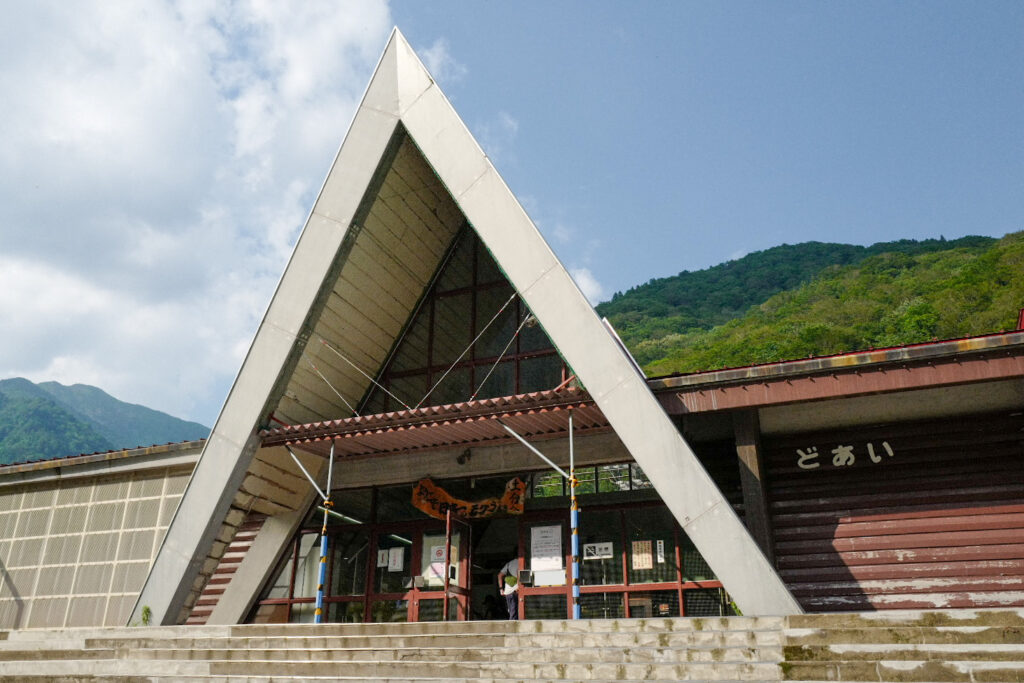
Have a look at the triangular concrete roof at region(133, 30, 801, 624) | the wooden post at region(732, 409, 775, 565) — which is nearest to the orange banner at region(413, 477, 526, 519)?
the triangular concrete roof at region(133, 30, 801, 624)

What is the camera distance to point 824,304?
56812 millimetres

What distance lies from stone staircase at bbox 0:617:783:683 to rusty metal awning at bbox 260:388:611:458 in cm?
349

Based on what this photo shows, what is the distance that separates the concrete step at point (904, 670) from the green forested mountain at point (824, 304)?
1286 inches

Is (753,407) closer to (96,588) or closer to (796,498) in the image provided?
(796,498)

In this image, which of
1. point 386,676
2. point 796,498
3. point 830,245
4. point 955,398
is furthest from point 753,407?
point 830,245

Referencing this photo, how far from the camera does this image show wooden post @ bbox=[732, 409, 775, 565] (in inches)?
454

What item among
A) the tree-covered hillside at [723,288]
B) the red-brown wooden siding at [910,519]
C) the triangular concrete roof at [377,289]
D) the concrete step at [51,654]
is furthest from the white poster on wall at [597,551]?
the tree-covered hillside at [723,288]

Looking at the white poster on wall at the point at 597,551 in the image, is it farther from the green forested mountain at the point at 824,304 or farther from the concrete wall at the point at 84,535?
the green forested mountain at the point at 824,304

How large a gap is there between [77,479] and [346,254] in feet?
26.6

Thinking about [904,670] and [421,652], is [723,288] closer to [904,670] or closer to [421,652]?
[421,652]

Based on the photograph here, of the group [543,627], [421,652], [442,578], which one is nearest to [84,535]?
[442,578]

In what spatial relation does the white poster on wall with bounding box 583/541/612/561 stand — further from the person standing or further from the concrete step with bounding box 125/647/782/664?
the concrete step with bounding box 125/647/782/664

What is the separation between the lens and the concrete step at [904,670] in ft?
23.6

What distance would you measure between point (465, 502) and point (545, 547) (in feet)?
5.33
